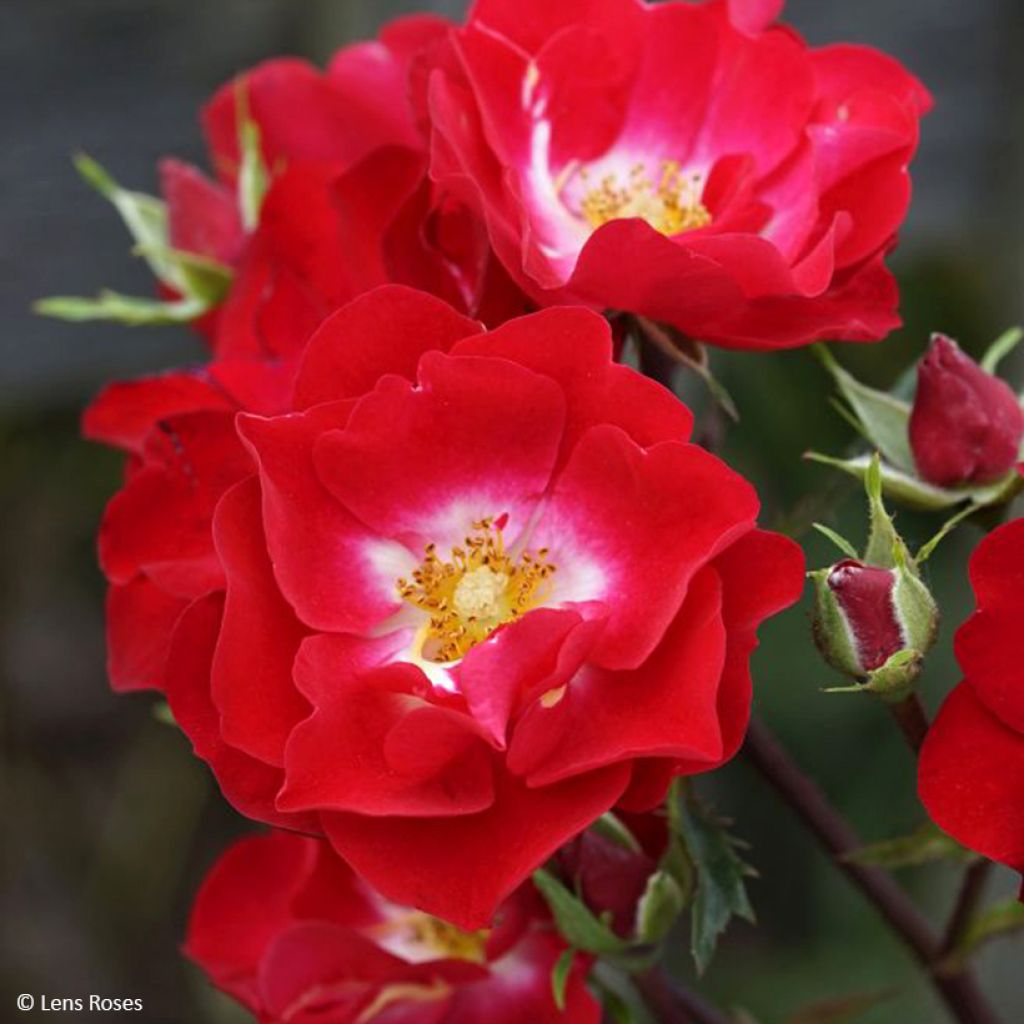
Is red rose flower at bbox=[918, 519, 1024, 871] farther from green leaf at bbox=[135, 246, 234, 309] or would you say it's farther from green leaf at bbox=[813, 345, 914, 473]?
green leaf at bbox=[135, 246, 234, 309]

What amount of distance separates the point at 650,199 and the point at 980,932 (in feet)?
0.95

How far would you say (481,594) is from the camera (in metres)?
0.55

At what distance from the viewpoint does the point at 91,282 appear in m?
1.38

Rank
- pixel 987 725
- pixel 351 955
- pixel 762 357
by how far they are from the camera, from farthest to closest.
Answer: pixel 762 357
pixel 351 955
pixel 987 725

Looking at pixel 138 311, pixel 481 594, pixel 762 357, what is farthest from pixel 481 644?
pixel 762 357

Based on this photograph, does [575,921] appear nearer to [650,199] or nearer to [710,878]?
[710,878]

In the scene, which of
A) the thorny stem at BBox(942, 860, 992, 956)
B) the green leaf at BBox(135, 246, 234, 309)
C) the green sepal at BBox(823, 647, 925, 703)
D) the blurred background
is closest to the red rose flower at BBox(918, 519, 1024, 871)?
the green sepal at BBox(823, 647, 925, 703)

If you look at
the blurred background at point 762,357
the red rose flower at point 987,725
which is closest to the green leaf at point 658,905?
the red rose flower at point 987,725

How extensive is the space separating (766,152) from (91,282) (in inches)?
35.9

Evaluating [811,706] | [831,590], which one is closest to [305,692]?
[831,590]

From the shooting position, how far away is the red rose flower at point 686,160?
0.50 meters

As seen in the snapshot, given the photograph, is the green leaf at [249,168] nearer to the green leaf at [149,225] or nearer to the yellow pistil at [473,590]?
the green leaf at [149,225]

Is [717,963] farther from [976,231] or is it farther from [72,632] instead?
[72,632]

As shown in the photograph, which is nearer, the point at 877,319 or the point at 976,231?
the point at 877,319
